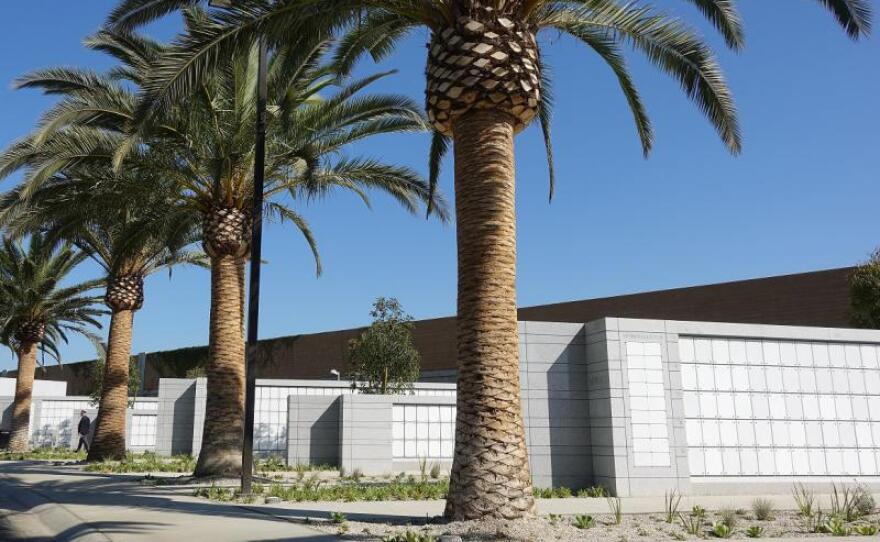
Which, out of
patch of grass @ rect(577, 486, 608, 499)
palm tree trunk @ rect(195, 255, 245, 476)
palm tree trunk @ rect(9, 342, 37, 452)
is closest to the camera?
patch of grass @ rect(577, 486, 608, 499)

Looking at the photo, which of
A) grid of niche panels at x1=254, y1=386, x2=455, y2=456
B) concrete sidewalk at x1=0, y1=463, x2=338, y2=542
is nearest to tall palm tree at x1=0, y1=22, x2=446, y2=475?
concrete sidewalk at x1=0, y1=463, x2=338, y2=542

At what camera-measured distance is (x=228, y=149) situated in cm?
1636

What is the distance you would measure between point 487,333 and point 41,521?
754cm

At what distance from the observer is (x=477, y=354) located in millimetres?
9711

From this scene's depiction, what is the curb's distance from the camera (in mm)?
9625

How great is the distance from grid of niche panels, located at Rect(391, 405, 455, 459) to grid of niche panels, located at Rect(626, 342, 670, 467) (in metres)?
9.23

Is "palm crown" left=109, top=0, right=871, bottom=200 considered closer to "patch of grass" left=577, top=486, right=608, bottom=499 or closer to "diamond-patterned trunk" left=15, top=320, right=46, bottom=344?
"patch of grass" left=577, top=486, right=608, bottom=499

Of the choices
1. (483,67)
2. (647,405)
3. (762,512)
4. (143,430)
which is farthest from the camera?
(143,430)

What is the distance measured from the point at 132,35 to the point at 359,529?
13.4 m

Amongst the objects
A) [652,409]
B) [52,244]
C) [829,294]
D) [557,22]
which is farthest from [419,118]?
[829,294]

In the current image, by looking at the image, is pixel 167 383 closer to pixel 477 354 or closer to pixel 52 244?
pixel 52 244

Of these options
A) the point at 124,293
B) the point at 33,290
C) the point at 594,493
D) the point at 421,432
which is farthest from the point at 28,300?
the point at 594,493

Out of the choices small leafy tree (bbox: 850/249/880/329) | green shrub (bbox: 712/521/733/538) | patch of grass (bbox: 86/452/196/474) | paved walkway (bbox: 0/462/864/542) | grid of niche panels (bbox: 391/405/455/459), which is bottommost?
green shrub (bbox: 712/521/733/538)

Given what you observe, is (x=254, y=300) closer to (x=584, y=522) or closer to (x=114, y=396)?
(x=584, y=522)
